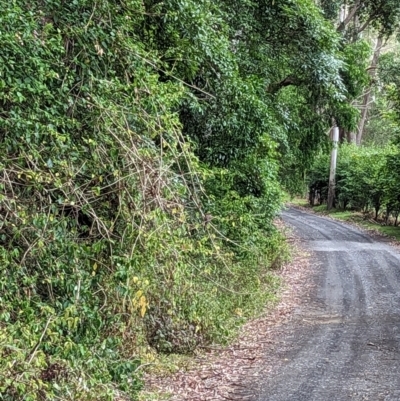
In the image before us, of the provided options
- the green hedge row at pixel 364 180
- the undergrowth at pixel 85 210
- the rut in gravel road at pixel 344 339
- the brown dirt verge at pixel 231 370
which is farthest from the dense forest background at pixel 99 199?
the green hedge row at pixel 364 180

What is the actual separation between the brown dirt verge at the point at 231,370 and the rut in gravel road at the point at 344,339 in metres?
0.17

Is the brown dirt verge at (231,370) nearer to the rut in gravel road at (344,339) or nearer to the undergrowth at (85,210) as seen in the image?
the rut in gravel road at (344,339)

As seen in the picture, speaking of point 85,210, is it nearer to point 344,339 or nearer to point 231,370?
point 231,370

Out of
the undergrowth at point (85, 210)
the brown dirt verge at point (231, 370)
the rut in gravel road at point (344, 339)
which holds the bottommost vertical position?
the brown dirt verge at point (231, 370)

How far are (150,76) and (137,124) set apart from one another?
822 mm

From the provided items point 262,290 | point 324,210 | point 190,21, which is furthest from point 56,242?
point 324,210

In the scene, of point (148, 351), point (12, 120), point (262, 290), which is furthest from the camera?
point (262, 290)

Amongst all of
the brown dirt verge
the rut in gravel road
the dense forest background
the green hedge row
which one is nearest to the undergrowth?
the dense forest background

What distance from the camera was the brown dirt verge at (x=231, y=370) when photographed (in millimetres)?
5531

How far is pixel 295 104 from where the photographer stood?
51.6 feet

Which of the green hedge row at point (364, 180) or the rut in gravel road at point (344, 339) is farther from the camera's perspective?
the green hedge row at point (364, 180)

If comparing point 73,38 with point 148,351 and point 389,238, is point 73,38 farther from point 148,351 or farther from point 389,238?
point 389,238

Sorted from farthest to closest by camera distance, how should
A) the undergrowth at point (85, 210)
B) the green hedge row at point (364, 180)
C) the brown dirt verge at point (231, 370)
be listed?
the green hedge row at point (364, 180)
the brown dirt verge at point (231, 370)
the undergrowth at point (85, 210)

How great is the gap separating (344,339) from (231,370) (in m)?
1.92
